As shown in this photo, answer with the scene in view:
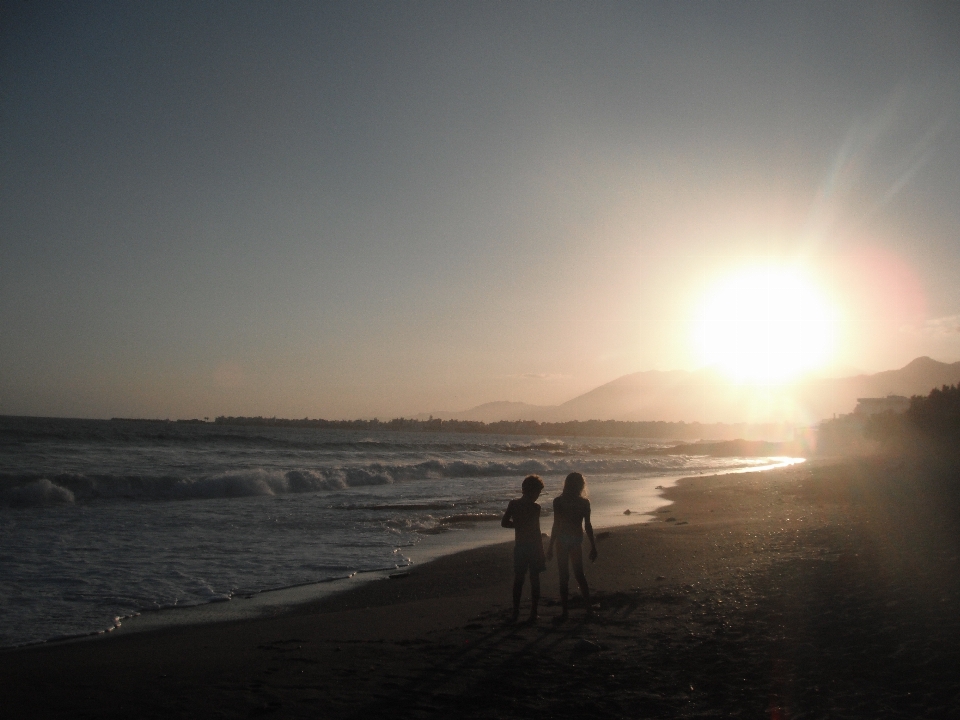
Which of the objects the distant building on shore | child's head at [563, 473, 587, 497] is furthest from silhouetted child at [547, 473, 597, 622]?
the distant building on shore

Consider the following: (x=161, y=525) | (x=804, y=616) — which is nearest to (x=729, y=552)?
(x=804, y=616)

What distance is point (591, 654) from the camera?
5867 mm

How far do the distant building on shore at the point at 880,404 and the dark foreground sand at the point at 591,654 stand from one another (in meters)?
80.3

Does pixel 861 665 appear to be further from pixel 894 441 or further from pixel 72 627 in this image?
pixel 894 441

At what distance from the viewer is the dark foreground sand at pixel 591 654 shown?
472 centimetres

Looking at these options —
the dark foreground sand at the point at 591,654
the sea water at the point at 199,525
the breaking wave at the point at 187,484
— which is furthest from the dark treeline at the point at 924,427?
the dark foreground sand at the point at 591,654

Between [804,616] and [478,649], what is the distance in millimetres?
3213

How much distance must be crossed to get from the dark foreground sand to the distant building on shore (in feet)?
263

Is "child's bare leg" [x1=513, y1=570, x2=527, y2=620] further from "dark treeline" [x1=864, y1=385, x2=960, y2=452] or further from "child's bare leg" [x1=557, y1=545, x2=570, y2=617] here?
"dark treeline" [x1=864, y1=385, x2=960, y2=452]

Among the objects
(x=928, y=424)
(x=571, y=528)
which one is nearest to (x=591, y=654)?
(x=571, y=528)

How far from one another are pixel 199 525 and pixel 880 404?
302 feet

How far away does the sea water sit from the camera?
9078 mm

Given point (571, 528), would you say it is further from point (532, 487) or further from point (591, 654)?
point (591, 654)

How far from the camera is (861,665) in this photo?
5066mm
